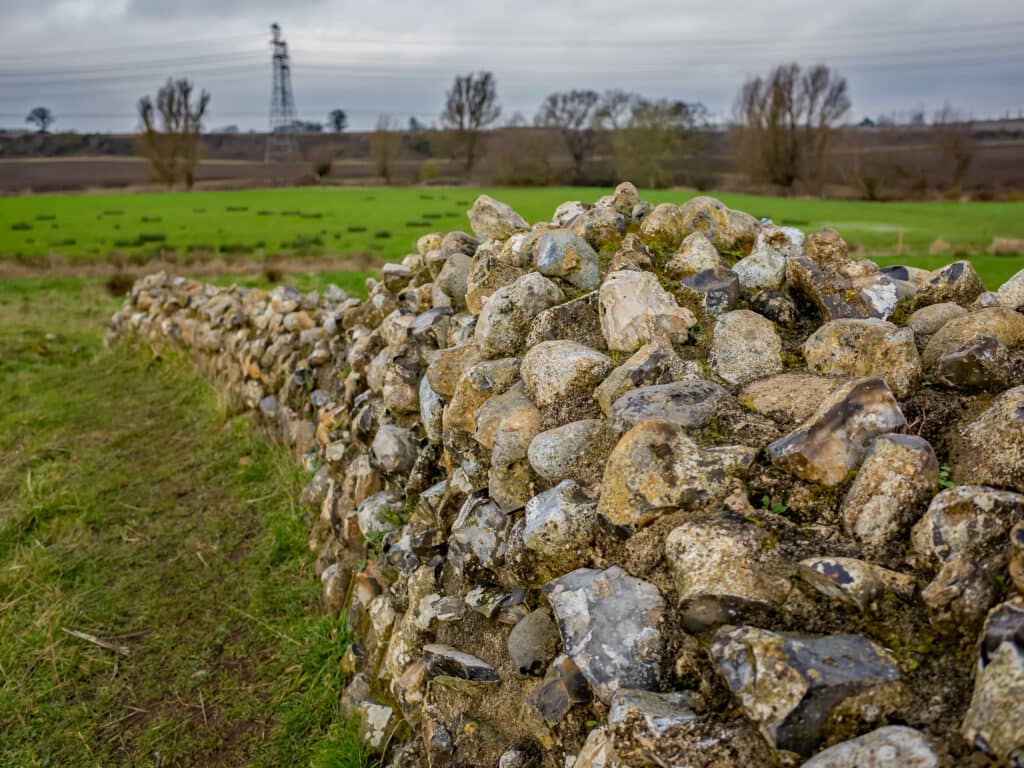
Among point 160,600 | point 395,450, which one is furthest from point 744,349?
point 160,600

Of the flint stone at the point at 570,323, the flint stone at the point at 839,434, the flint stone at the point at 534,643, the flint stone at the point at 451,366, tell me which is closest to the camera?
the flint stone at the point at 839,434

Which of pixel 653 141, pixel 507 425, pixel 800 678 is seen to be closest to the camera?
pixel 800 678

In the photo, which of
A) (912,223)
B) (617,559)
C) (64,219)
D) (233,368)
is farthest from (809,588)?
(64,219)

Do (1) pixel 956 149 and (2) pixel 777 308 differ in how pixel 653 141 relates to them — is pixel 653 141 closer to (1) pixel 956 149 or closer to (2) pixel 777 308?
(1) pixel 956 149

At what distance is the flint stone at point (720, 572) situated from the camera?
2.04m

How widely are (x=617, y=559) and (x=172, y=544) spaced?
403 centimetres

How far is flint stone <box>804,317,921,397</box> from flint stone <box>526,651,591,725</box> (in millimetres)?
1494

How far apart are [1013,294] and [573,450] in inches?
77.3

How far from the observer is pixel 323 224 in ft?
112

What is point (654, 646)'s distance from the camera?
7.11 feet

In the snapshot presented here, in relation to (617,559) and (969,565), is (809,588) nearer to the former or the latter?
(969,565)

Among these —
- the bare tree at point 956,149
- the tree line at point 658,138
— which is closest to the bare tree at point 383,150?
the tree line at point 658,138

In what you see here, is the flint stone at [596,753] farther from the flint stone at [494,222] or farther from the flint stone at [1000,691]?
the flint stone at [494,222]

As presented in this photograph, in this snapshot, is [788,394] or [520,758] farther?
[788,394]
